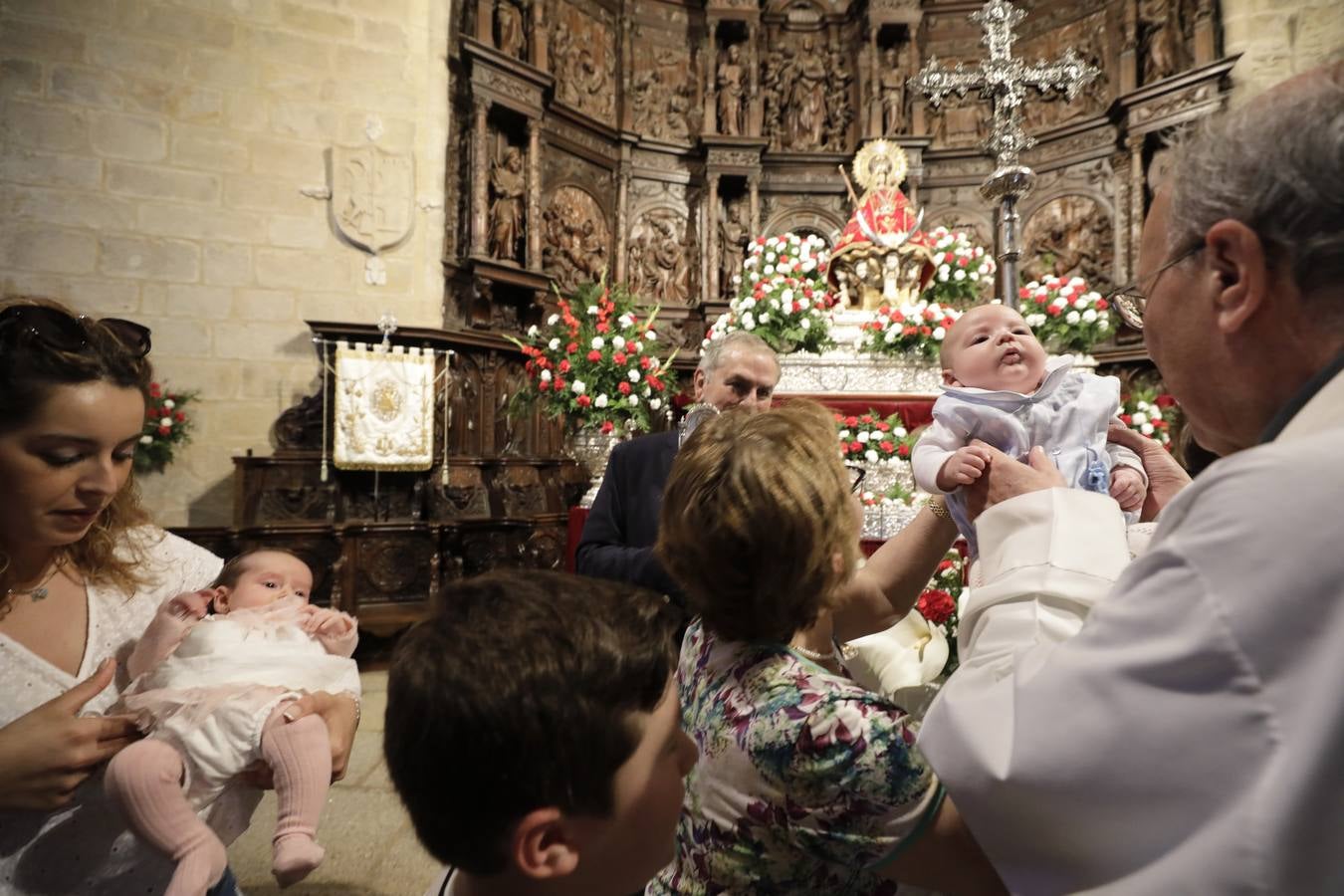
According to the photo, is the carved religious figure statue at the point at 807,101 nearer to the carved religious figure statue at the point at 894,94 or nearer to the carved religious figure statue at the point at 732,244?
the carved religious figure statue at the point at 894,94

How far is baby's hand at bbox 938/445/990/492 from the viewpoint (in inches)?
57.4

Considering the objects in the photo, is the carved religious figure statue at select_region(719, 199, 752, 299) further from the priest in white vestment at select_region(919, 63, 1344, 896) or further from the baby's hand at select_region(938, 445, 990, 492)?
the priest in white vestment at select_region(919, 63, 1344, 896)

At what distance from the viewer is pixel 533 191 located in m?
8.63

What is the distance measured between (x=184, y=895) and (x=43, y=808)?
285mm

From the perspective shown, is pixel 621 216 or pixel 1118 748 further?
pixel 621 216

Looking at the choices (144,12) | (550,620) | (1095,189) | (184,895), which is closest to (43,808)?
(184,895)

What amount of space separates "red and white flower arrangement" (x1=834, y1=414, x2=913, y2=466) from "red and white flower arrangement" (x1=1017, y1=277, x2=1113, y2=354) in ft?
6.38

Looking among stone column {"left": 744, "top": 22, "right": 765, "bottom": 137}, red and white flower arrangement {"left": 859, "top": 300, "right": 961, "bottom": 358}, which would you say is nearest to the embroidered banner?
red and white flower arrangement {"left": 859, "top": 300, "right": 961, "bottom": 358}

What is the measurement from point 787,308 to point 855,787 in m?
5.08

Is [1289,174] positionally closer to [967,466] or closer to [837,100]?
[967,466]

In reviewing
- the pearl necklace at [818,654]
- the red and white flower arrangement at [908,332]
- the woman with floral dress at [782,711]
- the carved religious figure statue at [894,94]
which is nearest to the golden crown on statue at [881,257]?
the red and white flower arrangement at [908,332]

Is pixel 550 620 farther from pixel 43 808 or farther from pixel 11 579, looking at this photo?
pixel 11 579

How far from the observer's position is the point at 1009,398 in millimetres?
2043

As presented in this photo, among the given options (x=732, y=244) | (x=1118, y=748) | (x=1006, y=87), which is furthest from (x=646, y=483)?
(x=732, y=244)
